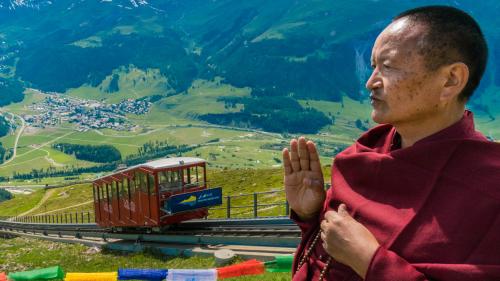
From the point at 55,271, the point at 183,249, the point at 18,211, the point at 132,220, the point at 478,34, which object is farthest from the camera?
the point at 18,211

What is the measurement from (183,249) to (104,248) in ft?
21.9

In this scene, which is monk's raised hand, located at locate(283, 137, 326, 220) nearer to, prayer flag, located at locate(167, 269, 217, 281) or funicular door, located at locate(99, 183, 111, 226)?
prayer flag, located at locate(167, 269, 217, 281)

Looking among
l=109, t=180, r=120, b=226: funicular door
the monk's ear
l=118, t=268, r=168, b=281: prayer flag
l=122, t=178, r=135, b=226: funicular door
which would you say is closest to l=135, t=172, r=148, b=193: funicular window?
l=122, t=178, r=135, b=226: funicular door

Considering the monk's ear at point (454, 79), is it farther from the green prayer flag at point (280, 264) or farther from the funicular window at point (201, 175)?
the funicular window at point (201, 175)

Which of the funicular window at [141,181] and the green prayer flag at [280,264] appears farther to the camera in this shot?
the funicular window at [141,181]

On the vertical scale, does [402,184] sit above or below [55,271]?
above

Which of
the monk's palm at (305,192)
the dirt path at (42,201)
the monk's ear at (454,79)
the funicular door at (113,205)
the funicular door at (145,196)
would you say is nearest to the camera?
the monk's ear at (454,79)

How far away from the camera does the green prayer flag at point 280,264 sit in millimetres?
15062

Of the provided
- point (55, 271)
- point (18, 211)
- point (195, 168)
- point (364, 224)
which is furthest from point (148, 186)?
point (18, 211)

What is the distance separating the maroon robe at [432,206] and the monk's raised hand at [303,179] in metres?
0.42

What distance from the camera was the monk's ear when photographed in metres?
2.31

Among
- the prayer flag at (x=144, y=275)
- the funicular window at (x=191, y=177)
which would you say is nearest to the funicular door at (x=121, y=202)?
the funicular window at (x=191, y=177)

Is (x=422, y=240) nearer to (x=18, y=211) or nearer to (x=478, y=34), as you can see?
(x=478, y=34)

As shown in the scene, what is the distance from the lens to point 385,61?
2.53 meters
